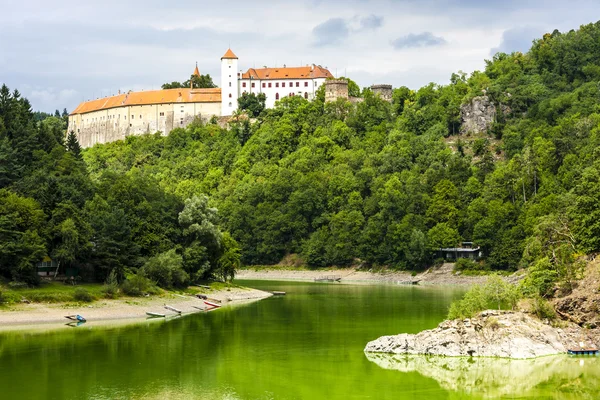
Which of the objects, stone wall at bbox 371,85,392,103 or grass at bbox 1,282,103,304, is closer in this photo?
grass at bbox 1,282,103,304

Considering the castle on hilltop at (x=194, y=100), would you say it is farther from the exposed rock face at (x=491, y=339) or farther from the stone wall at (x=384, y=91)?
the exposed rock face at (x=491, y=339)

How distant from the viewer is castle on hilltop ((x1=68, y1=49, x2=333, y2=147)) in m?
148

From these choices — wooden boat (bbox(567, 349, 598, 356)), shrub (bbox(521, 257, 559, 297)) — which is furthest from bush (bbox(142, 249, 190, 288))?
wooden boat (bbox(567, 349, 598, 356))

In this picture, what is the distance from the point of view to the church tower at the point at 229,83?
14575 cm

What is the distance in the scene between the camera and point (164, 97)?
6038 inches

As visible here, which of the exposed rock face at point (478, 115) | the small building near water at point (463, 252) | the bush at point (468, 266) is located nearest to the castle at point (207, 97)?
the exposed rock face at point (478, 115)

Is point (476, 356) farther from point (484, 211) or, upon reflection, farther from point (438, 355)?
point (484, 211)

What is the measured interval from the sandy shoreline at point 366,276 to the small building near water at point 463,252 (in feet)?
7.30

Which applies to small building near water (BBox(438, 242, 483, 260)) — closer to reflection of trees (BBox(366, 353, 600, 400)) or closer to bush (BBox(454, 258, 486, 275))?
bush (BBox(454, 258, 486, 275))

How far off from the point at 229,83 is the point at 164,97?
45.5 feet

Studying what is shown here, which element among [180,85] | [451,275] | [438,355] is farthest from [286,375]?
[180,85]

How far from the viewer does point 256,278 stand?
107188 mm

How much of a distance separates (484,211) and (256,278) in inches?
1147

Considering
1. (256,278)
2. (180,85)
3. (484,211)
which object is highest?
(180,85)
